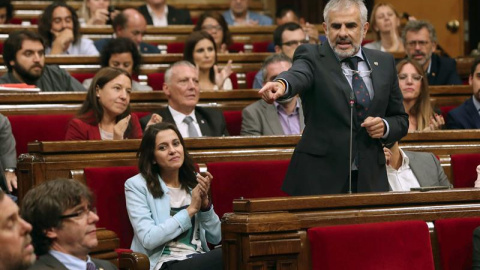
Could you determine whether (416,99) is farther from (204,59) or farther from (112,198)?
(112,198)

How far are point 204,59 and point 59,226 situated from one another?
2.30 meters

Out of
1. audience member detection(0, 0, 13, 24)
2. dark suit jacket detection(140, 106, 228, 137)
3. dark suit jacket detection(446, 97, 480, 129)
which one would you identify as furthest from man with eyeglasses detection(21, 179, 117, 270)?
audience member detection(0, 0, 13, 24)

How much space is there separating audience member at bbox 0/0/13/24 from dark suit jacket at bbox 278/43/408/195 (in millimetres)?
3224

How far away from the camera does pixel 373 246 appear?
206 centimetres

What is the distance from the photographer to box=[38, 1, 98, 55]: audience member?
180 inches

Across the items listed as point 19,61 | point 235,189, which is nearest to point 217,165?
point 235,189

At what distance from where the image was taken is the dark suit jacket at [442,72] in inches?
174

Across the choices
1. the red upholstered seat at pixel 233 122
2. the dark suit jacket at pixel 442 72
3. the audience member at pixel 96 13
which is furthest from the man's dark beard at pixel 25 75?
the dark suit jacket at pixel 442 72

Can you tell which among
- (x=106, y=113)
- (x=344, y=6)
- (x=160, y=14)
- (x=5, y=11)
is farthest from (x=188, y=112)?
(x=160, y=14)

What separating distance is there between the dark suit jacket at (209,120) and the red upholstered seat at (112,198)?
75 centimetres

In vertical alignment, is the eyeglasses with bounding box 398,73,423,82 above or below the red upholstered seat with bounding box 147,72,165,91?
below

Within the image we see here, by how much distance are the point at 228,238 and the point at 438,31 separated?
386 cm

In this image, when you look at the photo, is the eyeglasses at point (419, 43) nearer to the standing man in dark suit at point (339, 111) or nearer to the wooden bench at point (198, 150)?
the wooden bench at point (198, 150)

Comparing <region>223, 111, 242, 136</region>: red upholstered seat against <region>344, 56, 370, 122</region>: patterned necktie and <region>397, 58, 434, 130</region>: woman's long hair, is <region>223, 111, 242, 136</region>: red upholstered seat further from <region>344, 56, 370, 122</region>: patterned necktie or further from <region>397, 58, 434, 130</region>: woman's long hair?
<region>344, 56, 370, 122</region>: patterned necktie
